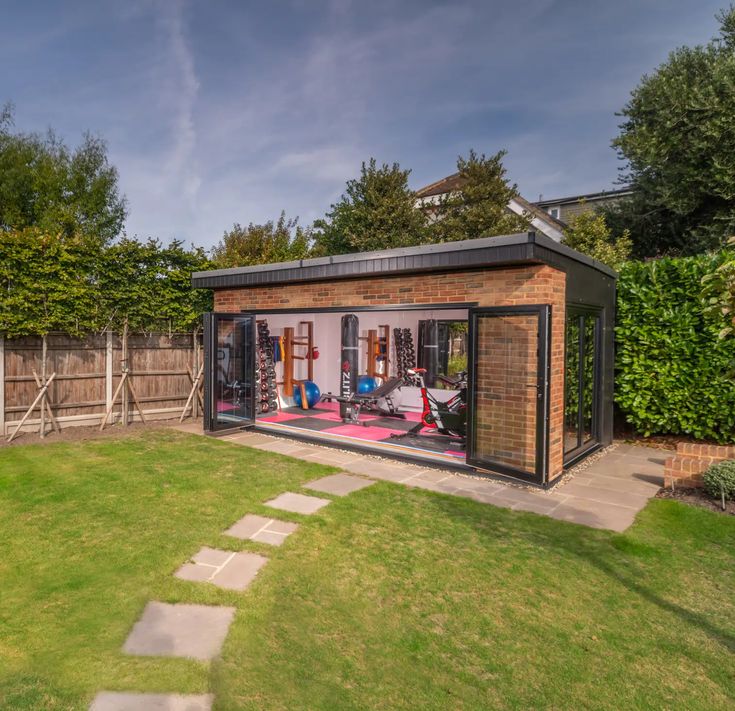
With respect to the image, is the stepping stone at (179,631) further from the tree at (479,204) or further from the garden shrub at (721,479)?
the tree at (479,204)

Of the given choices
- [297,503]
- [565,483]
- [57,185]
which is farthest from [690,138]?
[57,185]

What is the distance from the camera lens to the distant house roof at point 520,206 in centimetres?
2106

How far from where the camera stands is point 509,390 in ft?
18.8

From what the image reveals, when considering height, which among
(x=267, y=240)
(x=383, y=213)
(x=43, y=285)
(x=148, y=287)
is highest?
(x=383, y=213)

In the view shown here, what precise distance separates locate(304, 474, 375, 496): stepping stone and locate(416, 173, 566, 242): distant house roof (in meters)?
16.4

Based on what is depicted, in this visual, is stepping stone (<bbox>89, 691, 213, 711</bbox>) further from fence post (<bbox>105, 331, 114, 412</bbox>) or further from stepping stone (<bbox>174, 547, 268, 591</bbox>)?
fence post (<bbox>105, 331, 114, 412</bbox>)

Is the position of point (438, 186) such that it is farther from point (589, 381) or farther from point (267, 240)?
point (589, 381)

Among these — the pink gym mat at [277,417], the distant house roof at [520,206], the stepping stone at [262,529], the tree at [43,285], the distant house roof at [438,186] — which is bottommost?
the stepping stone at [262,529]

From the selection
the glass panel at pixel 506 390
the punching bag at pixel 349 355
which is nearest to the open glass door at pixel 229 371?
the punching bag at pixel 349 355

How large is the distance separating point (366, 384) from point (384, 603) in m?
8.16

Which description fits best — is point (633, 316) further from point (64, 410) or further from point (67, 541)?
point (64, 410)

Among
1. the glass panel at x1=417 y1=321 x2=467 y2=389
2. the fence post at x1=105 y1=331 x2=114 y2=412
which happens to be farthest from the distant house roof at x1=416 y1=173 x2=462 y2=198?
the fence post at x1=105 y1=331 x2=114 y2=412

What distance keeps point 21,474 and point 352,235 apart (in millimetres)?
14972

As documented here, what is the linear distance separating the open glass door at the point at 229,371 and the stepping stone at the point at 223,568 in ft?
16.1
